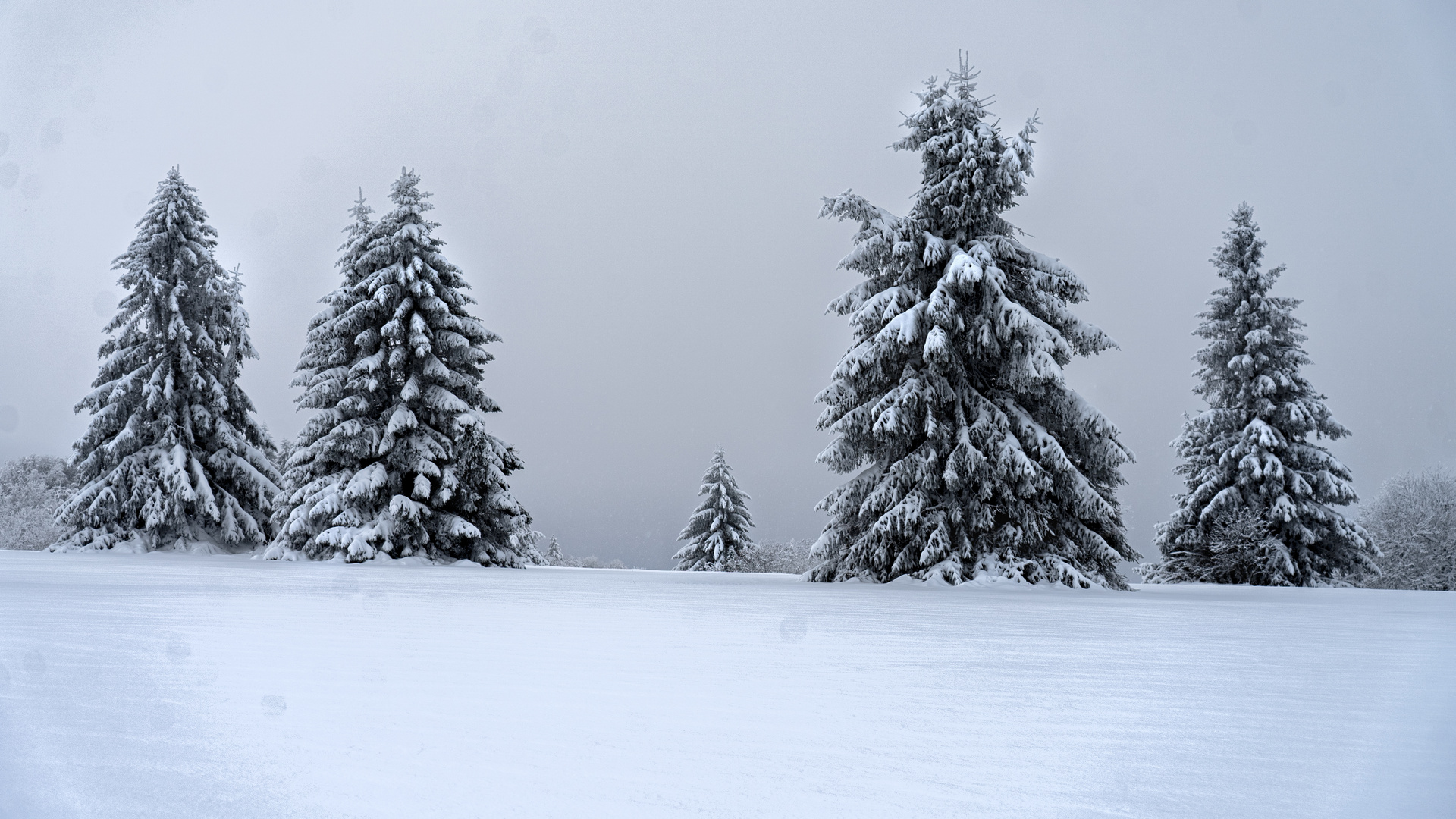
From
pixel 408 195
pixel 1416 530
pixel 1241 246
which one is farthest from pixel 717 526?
pixel 1416 530

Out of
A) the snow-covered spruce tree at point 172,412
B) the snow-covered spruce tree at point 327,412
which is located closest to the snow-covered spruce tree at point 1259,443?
the snow-covered spruce tree at point 327,412

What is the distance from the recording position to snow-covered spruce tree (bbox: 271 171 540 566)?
59.6ft

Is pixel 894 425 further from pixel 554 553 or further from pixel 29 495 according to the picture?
pixel 29 495

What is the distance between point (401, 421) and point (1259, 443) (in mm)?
22854

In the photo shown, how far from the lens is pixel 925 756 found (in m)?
2.15

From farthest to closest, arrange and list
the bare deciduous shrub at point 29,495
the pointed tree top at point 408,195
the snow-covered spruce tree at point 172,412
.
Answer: the bare deciduous shrub at point 29,495 → the snow-covered spruce tree at point 172,412 → the pointed tree top at point 408,195

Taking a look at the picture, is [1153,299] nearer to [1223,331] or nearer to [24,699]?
[1223,331]

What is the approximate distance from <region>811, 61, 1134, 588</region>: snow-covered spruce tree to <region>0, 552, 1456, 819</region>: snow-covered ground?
701cm

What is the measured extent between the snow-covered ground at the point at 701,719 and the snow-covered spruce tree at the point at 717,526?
108 feet

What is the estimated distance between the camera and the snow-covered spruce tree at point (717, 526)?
3841 cm

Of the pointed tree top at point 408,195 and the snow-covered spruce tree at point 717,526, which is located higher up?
the pointed tree top at point 408,195

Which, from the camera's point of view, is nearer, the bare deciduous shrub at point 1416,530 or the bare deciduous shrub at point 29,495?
the bare deciduous shrub at point 1416,530

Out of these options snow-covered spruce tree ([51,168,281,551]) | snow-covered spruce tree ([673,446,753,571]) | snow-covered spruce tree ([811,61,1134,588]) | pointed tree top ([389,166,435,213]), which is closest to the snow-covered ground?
snow-covered spruce tree ([811,61,1134,588])

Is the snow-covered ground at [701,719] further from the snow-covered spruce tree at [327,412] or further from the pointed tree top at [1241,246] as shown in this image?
the pointed tree top at [1241,246]
